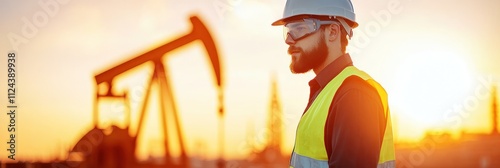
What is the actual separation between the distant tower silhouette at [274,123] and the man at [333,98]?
70526 mm

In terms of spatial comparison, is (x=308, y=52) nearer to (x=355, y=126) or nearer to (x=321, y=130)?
(x=321, y=130)

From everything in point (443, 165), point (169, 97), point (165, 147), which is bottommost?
point (443, 165)

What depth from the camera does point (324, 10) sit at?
9.48 feet

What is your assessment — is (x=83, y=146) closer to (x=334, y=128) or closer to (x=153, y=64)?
(x=153, y=64)

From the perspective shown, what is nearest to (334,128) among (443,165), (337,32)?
(337,32)

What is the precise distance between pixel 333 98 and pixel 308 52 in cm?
31

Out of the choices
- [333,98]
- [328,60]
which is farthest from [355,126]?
[328,60]

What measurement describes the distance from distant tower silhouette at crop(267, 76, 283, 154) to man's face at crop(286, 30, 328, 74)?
7056cm

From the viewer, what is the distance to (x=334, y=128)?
2.46 m

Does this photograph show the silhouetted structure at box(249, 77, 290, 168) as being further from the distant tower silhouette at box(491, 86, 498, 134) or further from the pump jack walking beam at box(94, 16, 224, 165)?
the pump jack walking beam at box(94, 16, 224, 165)

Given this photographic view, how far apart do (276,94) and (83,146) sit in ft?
188

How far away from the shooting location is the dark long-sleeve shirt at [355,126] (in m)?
2.39

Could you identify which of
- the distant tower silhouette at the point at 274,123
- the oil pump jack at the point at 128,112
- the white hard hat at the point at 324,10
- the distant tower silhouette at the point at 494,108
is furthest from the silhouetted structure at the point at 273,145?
the white hard hat at the point at 324,10

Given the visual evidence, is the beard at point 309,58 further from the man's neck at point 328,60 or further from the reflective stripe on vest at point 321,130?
the reflective stripe on vest at point 321,130
